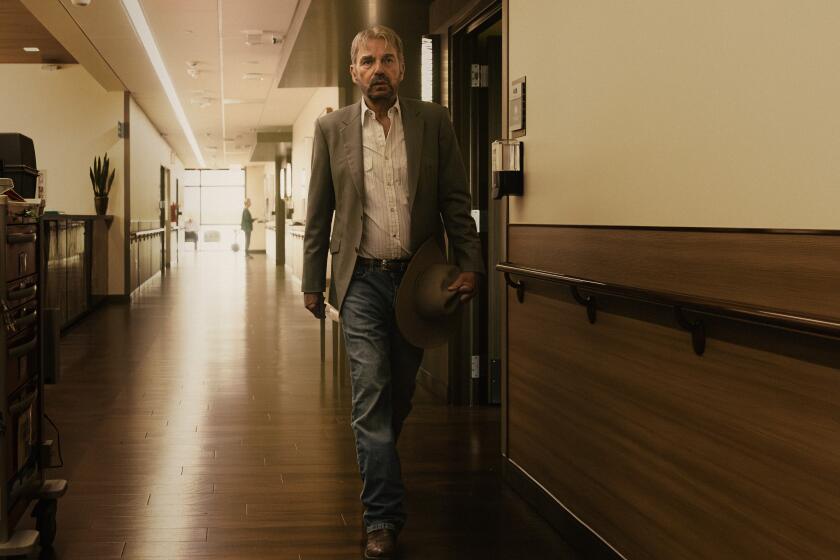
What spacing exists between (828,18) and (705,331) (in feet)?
2.51

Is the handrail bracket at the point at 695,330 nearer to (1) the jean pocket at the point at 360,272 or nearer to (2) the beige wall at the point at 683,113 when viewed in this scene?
(2) the beige wall at the point at 683,113

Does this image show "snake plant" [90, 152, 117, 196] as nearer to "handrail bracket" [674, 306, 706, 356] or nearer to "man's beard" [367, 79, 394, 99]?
"man's beard" [367, 79, 394, 99]

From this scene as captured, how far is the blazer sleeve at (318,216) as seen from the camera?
10.0 ft

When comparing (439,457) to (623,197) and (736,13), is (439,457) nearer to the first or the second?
(623,197)

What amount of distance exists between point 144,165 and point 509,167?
12.0 meters

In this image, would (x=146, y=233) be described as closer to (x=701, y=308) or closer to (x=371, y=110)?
(x=371, y=110)

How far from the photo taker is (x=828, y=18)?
1703mm

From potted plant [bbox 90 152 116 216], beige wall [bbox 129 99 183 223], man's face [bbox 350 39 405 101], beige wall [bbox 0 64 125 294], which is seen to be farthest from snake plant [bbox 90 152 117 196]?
man's face [bbox 350 39 405 101]

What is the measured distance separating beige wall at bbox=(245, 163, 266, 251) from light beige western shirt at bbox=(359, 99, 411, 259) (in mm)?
27281

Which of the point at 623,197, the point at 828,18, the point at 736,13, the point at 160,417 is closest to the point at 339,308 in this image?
the point at 623,197

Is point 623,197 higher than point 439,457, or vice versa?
point 623,197

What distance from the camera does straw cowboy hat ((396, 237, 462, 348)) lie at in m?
2.88

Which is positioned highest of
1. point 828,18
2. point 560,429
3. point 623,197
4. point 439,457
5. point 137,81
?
point 137,81

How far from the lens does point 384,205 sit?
2.96 m
